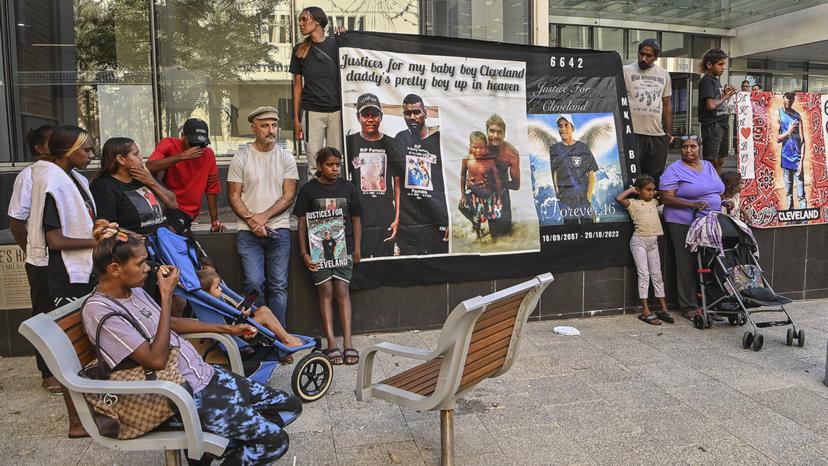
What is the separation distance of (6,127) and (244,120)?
3.40 m

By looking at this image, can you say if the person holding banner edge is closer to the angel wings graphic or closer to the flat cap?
the angel wings graphic

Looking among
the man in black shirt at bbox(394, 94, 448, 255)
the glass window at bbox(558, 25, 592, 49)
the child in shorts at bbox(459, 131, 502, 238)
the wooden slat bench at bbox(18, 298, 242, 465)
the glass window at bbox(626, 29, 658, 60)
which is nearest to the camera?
the wooden slat bench at bbox(18, 298, 242, 465)

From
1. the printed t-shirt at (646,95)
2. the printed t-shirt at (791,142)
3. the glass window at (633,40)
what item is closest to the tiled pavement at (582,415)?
the printed t-shirt at (791,142)

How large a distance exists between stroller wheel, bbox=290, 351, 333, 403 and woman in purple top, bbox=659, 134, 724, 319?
4.13 m

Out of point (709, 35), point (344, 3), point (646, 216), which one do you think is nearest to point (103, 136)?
point (344, 3)

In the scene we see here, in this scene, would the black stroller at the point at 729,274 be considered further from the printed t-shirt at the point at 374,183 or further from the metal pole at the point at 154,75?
the metal pole at the point at 154,75

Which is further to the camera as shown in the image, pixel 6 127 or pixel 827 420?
pixel 6 127

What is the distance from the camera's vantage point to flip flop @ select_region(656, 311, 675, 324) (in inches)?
265

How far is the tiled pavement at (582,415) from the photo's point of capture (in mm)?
3867

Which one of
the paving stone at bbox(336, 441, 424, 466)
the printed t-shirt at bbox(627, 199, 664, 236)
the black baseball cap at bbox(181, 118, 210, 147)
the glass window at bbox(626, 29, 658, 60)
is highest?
the glass window at bbox(626, 29, 658, 60)

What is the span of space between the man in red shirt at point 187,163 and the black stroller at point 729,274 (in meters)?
4.72

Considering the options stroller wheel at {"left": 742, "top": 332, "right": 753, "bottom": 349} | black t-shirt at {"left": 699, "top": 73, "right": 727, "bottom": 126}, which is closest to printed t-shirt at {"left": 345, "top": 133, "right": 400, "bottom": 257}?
stroller wheel at {"left": 742, "top": 332, "right": 753, "bottom": 349}

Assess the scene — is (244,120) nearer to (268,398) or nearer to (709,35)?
(268,398)

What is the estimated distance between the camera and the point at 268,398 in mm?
3324
